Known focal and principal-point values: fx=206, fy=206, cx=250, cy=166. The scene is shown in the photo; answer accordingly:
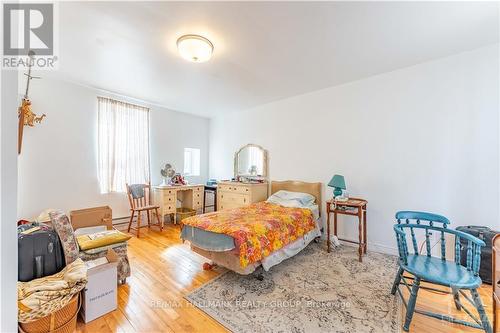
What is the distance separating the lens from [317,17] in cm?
187

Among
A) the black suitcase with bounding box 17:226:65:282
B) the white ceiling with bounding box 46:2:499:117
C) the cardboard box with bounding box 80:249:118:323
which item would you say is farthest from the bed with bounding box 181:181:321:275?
the white ceiling with bounding box 46:2:499:117

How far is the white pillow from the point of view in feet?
11.4

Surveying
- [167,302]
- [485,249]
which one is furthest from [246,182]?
[485,249]

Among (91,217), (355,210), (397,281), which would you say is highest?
(355,210)

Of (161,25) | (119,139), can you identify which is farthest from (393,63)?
(119,139)

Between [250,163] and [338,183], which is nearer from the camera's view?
[338,183]

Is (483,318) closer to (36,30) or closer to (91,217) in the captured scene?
(91,217)

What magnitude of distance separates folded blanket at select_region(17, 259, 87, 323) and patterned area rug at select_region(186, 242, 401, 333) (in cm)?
94

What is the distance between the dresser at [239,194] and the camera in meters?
4.05

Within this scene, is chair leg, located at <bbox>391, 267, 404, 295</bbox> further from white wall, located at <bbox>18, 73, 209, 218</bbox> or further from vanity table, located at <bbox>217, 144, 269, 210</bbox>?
white wall, located at <bbox>18, 73, 209, 218</bbox>

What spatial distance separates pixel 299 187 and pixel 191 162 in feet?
9.73

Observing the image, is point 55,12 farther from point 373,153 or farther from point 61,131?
point 373,153

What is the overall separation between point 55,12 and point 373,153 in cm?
401

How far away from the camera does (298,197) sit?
354 cm
